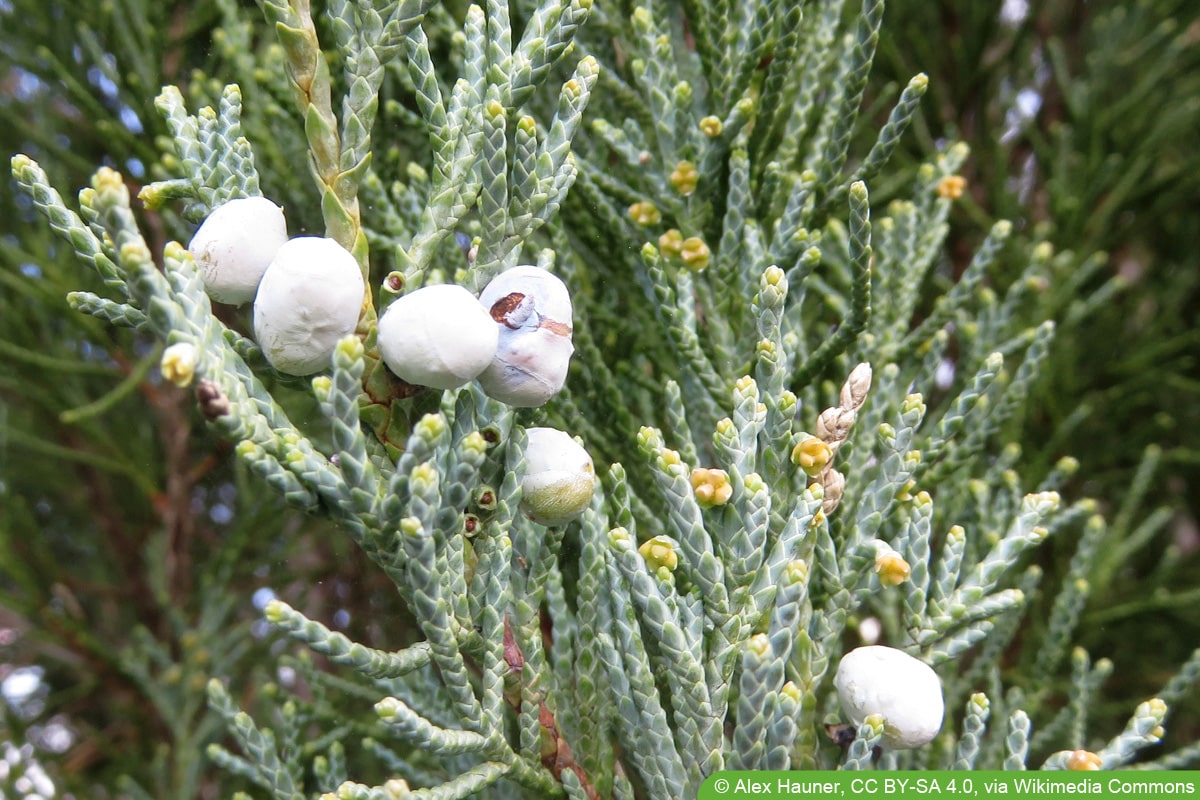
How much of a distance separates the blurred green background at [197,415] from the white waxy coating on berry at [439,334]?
3.87ft

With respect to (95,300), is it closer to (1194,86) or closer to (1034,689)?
(1034,689)

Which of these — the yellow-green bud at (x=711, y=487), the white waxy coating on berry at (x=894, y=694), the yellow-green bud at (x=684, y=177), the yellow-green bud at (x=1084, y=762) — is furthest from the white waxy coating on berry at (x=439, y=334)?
the yellow-green bud at (x=1084, y=762)

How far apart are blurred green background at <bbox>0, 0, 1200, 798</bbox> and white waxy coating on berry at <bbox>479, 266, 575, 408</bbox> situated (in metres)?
1.14

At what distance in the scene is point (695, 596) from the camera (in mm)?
852

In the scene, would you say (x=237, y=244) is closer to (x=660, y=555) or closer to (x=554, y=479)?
(x=554, y=479)

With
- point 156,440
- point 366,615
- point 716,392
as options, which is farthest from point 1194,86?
point 156,440

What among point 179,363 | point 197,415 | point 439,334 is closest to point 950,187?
point 439,334

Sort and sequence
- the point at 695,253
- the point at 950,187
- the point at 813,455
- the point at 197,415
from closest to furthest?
the point at 813,455, the point at 695,253, the point at 950,187, the point at 197,415

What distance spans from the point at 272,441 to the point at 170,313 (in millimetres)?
140

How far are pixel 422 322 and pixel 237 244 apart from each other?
0.62 feet

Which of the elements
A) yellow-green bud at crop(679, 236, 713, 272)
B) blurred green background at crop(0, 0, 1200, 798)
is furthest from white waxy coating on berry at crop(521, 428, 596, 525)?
blurred green background at crop(0, 0, 1200, 798)

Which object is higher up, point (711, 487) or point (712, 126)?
point (712, 126)

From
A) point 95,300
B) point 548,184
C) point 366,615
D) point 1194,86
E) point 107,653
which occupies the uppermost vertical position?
point 1194,86

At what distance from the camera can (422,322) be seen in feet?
2.22
